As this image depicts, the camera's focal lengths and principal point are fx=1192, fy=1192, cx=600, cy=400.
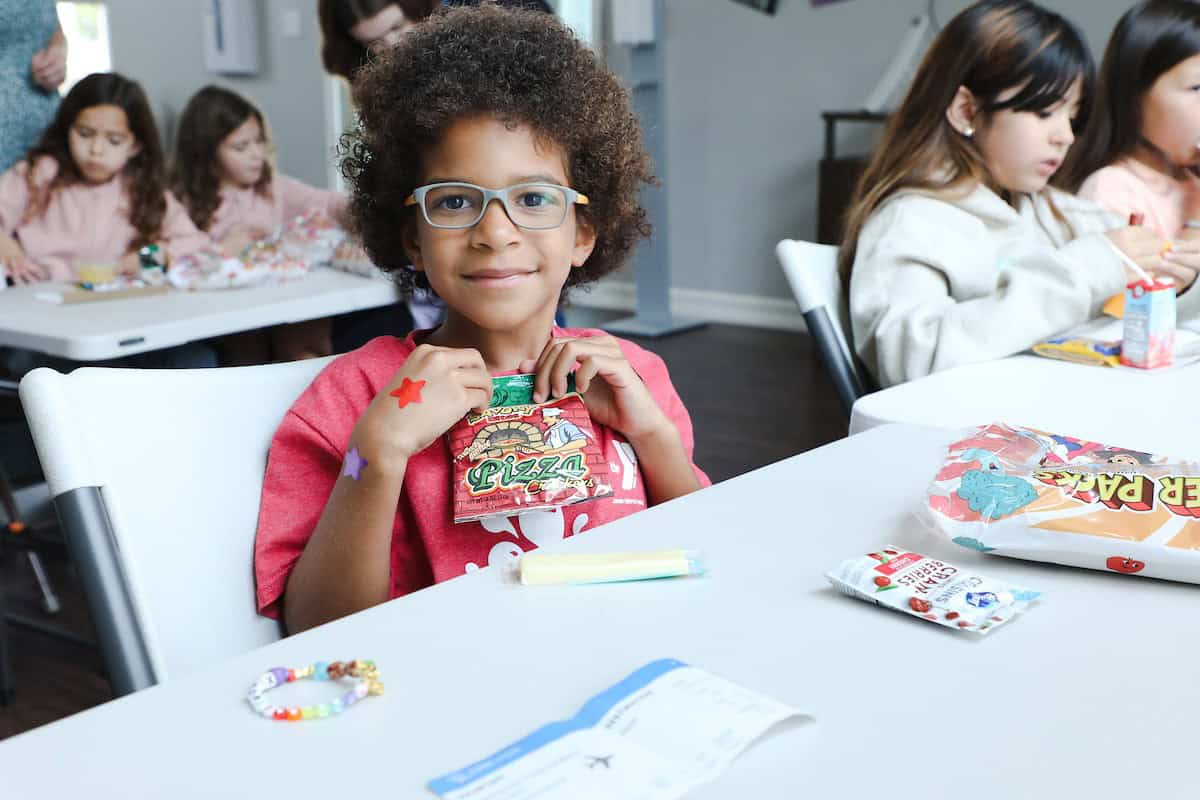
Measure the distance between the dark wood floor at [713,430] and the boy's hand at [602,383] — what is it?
41 centimetres

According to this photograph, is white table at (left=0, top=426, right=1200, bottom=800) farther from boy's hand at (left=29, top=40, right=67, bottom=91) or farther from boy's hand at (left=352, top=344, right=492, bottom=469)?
boy's hand at (left=29, top=40, right=67, bottom=91)

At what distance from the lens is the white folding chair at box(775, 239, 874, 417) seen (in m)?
1.48

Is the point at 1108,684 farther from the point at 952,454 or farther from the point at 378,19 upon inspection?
the point at 378,19

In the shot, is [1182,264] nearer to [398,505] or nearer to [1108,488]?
[1108,488]

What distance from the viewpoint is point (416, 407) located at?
2.92ft

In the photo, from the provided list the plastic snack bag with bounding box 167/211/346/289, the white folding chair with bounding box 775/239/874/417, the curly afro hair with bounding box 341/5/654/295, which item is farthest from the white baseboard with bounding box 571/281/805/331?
the curly afro hair with bounding box 341/5/654/295

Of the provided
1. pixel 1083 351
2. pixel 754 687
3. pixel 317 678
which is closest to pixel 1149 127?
pixel 1083 351

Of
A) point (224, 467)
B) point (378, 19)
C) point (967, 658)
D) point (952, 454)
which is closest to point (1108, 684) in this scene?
point (967, 658)

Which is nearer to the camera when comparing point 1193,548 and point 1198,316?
point 1193,548

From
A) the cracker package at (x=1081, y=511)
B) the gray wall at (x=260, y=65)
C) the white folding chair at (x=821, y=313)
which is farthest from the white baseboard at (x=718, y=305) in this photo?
the cracker package at (x=1081, y=511)

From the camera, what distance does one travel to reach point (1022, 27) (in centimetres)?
168

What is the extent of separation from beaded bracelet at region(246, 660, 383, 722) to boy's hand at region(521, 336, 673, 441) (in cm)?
40

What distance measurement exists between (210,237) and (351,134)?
7.30ft

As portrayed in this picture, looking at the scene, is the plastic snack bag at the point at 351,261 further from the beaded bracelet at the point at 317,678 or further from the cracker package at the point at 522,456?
the beaded bracelet at the point at 317,678
